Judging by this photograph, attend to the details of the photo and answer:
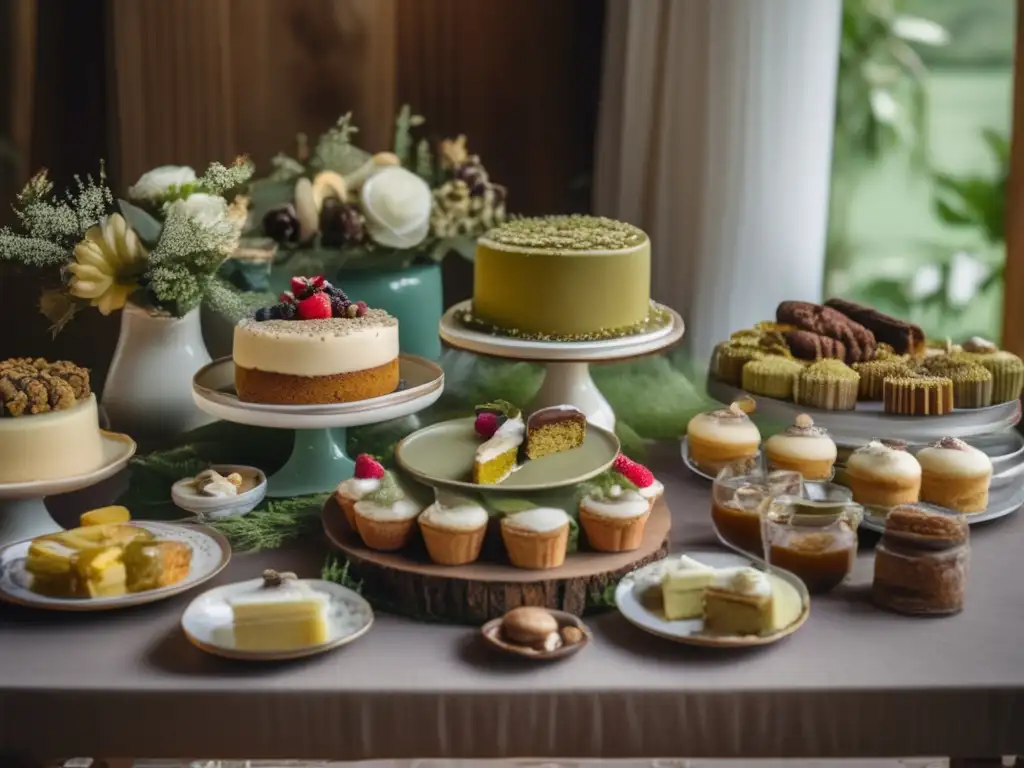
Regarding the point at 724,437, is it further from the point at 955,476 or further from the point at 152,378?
the point at 152,378

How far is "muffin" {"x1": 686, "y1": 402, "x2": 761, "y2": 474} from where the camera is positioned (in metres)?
1.68

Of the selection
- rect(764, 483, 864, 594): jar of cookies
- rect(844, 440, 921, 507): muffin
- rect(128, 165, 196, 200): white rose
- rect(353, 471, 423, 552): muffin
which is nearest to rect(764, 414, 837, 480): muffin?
rect(844, 440, 921, 507): muffin

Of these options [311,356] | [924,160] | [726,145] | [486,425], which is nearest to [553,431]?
[486,425]

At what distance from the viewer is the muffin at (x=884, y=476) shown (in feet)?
4.94

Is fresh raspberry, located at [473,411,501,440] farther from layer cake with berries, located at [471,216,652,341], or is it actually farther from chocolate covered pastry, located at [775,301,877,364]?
chocolate covered pastry, located at [775,301,877,364]

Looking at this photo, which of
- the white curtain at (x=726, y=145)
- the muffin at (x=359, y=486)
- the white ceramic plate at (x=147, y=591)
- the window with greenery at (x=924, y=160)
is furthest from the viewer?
the window with greenery at (x=924, y=160)

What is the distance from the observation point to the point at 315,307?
166 cm

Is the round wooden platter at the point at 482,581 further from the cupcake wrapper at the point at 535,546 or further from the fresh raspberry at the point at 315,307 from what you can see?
the fresh raspberry at the point at 315,307

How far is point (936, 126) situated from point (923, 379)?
1.89 meters

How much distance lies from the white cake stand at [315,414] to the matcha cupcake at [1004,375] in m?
0.77

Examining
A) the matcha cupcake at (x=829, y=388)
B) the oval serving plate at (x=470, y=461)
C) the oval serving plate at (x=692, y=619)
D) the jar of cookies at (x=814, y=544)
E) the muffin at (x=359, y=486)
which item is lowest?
the oval serving plate at (x=692, y=619)

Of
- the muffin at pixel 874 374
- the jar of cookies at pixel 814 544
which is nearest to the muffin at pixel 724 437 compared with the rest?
the muffin at pixel 874 374

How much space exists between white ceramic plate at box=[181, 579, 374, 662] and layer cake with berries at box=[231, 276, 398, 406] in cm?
33

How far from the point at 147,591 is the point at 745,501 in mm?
710
